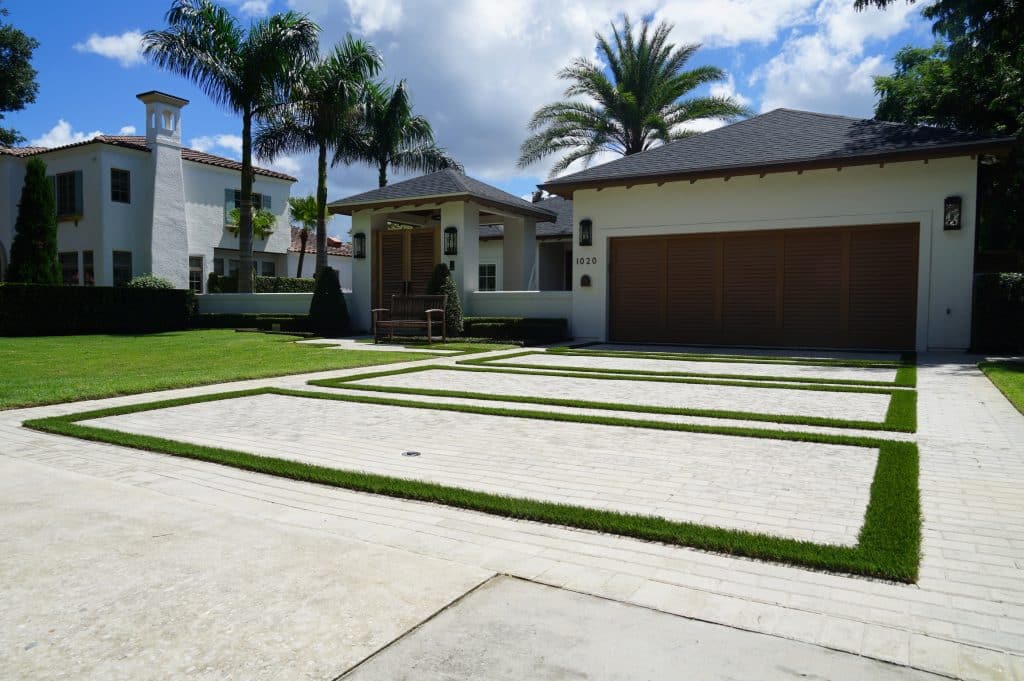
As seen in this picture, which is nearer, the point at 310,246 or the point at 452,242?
the point at 452,242

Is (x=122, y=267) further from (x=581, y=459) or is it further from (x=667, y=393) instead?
(x=581, y=459)

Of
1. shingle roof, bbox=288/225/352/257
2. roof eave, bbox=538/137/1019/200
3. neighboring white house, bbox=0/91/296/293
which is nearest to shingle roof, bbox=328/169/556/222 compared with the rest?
roof eave, bbox=538/137/1019/200

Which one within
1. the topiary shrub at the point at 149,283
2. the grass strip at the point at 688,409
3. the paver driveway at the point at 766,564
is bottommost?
the paver driveway at the point at 766,564

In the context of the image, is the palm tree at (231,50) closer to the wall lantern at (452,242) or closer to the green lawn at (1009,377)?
the wall lantern at (452,242)

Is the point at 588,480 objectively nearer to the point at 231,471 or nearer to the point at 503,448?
the point at 503,448

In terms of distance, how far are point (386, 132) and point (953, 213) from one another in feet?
67.6

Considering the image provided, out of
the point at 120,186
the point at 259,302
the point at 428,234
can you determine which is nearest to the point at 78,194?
the point at 120,186

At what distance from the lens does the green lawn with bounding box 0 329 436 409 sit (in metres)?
7.77

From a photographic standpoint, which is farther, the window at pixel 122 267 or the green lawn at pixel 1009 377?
the window at pixel 122 267

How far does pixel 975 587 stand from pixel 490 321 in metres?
14.0

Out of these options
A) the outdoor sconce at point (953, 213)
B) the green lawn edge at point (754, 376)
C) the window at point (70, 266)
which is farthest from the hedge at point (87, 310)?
the outdoor sconce at point (953, 213)

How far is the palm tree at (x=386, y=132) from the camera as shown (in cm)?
2622

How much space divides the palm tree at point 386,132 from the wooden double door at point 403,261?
29.1 feet

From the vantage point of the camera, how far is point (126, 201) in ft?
83.4
